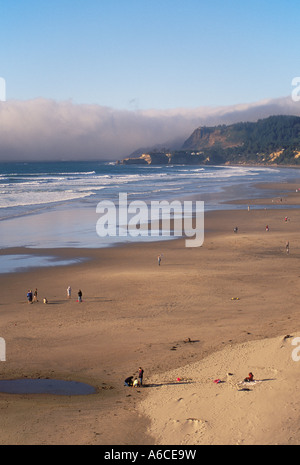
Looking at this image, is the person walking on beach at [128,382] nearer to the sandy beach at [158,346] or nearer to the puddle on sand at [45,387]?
the sandy beach at [158,346]

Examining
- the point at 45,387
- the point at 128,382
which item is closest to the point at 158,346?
the point at 128,382

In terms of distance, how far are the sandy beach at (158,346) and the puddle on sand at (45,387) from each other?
0.35m

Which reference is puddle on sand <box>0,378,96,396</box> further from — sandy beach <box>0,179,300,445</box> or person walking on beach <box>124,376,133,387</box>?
person walking on beach <box>124,376,133,387</box>

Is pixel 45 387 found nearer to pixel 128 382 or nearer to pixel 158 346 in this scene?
pixel 128 382

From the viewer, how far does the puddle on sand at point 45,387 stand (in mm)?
15188

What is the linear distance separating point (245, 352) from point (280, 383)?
3.28 meters

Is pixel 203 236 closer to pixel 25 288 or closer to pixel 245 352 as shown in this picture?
pixel 25 288

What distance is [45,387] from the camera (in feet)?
51.0

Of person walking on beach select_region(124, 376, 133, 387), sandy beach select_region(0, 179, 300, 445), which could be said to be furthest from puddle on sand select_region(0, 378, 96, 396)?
person walking on beach select_region(124, 376, 133, 387)

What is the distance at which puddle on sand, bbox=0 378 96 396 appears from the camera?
15.2 m

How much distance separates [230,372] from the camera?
15336 mm

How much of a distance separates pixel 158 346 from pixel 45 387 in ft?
15.9

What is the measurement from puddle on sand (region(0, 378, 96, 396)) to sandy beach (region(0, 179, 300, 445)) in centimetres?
35
